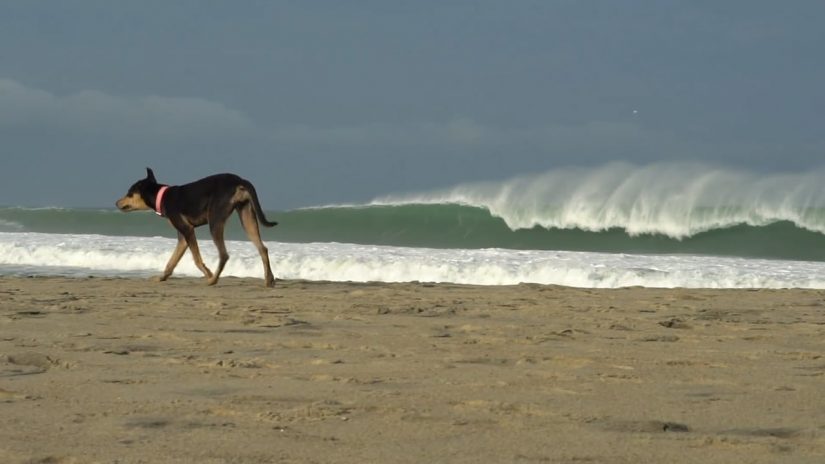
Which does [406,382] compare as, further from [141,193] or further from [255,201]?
[141,193]

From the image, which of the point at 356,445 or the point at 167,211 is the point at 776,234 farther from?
the point at 356,445

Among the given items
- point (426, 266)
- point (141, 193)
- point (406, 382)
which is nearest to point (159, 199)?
point (141, 193)

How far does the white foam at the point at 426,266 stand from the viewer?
12.7 metres

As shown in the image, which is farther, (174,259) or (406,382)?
(174,259)

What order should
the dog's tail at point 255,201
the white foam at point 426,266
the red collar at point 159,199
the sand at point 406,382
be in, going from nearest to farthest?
the sand at point 406,382 < the dog's tail at point 255,201 < the red collar at point 159,199 < the white foam at point 426,266

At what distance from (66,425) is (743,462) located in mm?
2396

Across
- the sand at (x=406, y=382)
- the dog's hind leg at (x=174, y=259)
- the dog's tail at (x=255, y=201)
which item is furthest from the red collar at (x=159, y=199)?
the sand at (x=406, y=382)

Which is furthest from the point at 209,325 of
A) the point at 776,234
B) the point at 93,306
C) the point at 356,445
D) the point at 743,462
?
the point at 776,234

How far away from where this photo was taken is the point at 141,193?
12.3 metres

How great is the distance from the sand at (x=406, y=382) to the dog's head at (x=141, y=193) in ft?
11.5

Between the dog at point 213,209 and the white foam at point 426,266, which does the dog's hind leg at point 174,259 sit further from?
the white foam at point 426,266

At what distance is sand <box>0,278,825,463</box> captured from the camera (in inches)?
148

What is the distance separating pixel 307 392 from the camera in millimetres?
4766

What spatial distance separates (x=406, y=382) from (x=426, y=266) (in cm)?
868
